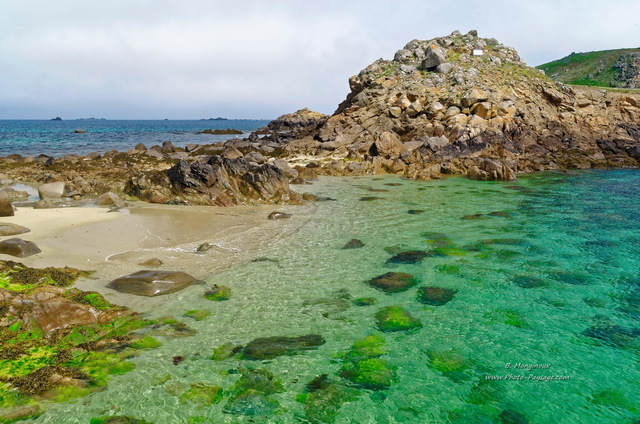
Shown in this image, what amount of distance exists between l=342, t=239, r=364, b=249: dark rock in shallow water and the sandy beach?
2.28 metres

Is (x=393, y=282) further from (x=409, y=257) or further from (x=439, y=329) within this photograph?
(x=439, y=329)

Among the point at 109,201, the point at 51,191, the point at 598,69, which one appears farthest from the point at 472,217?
the point at 598,69

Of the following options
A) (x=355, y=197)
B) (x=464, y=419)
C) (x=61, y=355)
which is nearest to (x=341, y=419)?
(x=464, y=419)

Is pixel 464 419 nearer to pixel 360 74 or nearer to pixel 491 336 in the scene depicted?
pixel 491 336

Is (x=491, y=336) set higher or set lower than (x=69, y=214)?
lower

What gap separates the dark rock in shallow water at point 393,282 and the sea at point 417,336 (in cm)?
21

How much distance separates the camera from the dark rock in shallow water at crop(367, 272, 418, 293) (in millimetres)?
9039

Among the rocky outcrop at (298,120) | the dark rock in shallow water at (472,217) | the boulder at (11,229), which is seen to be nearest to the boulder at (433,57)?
the dark rock in shallow water at (472,217)

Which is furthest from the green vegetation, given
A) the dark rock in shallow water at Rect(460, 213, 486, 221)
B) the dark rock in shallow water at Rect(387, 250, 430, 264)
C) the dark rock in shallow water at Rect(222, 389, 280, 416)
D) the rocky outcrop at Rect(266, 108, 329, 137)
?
the dark rock in shallow water at Rect(222, 389, 280, 416)

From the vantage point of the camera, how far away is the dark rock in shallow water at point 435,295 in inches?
330

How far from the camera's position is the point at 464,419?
197 inches

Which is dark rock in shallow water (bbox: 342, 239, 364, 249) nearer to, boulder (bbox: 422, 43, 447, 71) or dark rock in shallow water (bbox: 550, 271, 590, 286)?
dark rock in shallow water (bbox: 550, 271, 590, 286)

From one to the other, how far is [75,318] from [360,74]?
44.7 metres

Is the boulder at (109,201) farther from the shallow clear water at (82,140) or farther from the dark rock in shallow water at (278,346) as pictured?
the shallow clear water at (82,140)
